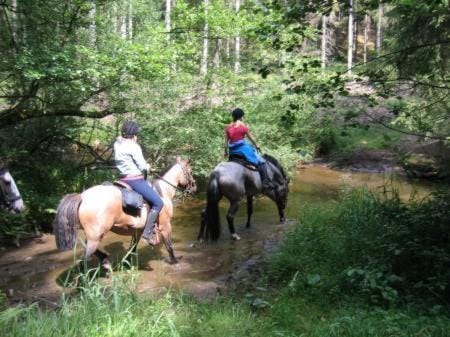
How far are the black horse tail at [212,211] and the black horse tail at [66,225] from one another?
3.10m

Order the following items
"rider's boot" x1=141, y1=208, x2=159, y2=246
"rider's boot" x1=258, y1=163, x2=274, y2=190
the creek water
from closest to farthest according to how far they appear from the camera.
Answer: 1. the creek water
2. "rider's boot" x1=141, y1=208, x2=159, y2=246
3. "rider's boot" x1=258, y1=163, x2=274, y2=190

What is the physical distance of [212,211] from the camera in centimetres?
911

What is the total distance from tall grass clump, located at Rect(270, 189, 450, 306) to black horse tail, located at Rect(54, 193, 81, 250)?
3.02 meters

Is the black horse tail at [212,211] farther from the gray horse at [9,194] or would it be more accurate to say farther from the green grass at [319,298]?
the gray horse at [9,194]

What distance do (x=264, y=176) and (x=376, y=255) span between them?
4459mm

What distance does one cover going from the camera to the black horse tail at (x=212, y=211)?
908cm

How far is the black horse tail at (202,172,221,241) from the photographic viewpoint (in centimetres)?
908

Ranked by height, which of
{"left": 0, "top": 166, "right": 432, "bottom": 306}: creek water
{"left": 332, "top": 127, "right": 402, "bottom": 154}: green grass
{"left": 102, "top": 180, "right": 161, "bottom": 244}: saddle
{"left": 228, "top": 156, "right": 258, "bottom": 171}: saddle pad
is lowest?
{"left": 0, "top": 166, "right": 432, "bottom": 306}: creek water

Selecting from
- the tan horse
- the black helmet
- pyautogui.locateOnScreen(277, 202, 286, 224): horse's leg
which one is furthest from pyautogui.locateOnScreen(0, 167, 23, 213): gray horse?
pyautogui.locateOnScreen(277, 202, 286, 224): horse's leg

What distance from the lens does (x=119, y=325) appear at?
13.0 feet

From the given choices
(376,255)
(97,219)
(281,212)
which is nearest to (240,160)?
(281,212)

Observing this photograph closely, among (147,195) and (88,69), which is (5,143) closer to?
(88,69)

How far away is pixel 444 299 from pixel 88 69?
681 centimetres

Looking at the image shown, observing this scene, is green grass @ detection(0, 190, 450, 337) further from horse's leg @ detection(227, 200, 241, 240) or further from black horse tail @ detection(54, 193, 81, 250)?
horse's leg @ detection(227, 200, 241, 240)
